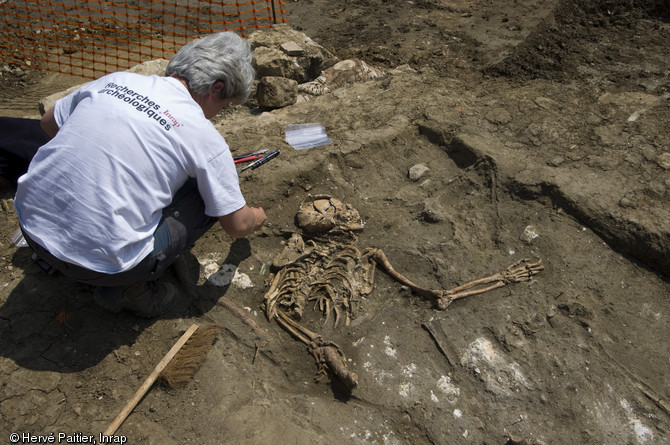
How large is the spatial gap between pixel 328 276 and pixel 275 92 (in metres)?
2.43

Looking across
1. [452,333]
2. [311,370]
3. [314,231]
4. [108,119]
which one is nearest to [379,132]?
[314,231]

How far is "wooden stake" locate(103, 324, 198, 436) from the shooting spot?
7.63 feet

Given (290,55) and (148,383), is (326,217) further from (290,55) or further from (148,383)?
(290,55)

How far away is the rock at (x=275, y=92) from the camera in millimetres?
4871

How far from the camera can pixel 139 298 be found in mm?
2750

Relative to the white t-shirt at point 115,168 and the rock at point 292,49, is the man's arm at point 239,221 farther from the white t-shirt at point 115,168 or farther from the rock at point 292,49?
the rock at point 292,49

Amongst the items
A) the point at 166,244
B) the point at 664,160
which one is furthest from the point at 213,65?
the point at 664,160

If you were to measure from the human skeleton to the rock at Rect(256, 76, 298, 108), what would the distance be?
1.74 m

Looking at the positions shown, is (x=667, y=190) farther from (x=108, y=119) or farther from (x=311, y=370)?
(x=108, y=119)

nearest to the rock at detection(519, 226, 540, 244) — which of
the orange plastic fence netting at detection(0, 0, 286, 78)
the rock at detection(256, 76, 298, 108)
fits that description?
the rock at detection(256, 76, 298, 108)

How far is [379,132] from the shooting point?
448 centimetres

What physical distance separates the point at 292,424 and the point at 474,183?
253 centimetres

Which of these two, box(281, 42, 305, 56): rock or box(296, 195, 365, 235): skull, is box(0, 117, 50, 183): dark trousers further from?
box(281, 42, 305, 56): rock

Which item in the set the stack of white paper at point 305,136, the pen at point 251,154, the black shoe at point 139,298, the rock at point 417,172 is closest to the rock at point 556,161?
the rock at point 417,172
